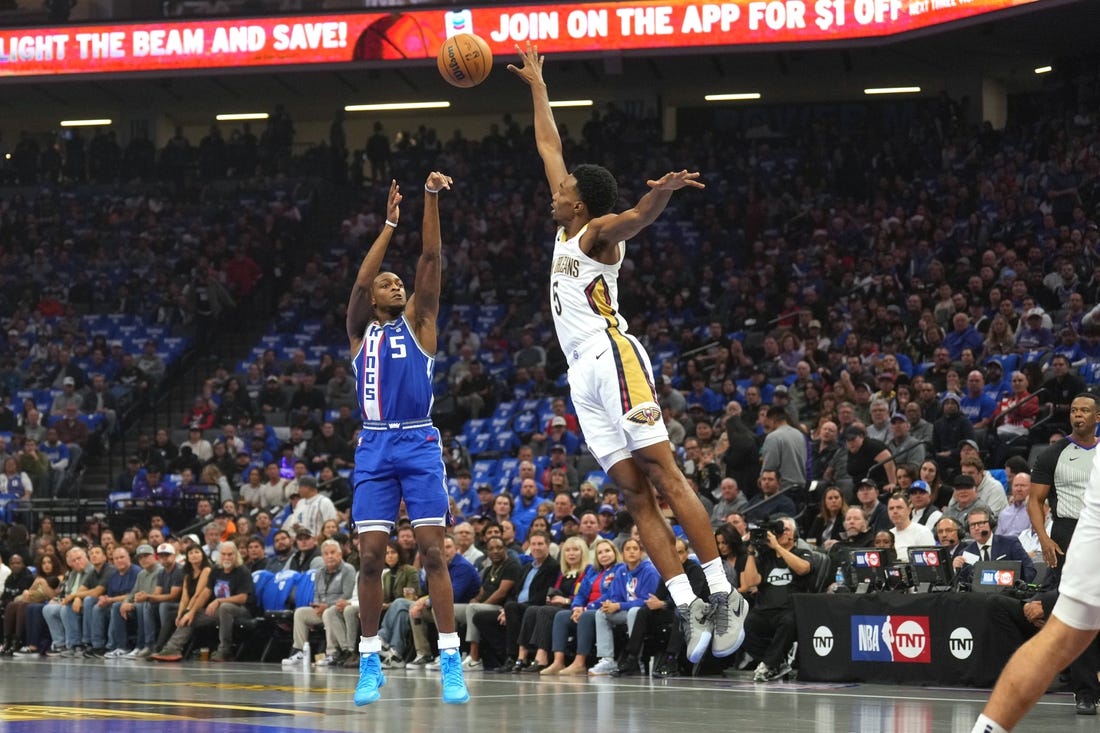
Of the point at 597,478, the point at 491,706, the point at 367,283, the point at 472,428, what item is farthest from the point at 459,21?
the point at 491,706

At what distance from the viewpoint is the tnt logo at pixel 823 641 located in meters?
13.1

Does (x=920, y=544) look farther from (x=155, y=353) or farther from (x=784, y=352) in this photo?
(x=155, y=353)

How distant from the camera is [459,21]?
24.1m

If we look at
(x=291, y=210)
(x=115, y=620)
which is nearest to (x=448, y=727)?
(x=115, y=620)

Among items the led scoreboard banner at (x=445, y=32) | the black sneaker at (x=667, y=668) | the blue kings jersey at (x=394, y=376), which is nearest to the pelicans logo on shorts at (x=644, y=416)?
the blue kings jersey at (x=394, y=376)

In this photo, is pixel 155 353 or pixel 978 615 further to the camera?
pixel 155 353

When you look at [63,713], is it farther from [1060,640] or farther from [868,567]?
[868,567]

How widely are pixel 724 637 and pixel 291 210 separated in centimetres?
2335

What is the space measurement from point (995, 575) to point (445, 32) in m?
15.2

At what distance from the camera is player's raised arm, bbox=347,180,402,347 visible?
963 centimetres

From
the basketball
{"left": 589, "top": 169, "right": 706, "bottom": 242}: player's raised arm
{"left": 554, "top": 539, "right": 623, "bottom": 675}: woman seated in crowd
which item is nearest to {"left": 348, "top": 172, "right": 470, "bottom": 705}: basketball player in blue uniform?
the basketball

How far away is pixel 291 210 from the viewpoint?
98.4ft

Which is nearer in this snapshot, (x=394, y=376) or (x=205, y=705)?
(x=394, y=376)

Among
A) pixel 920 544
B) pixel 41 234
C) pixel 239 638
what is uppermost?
pixel 41 234
